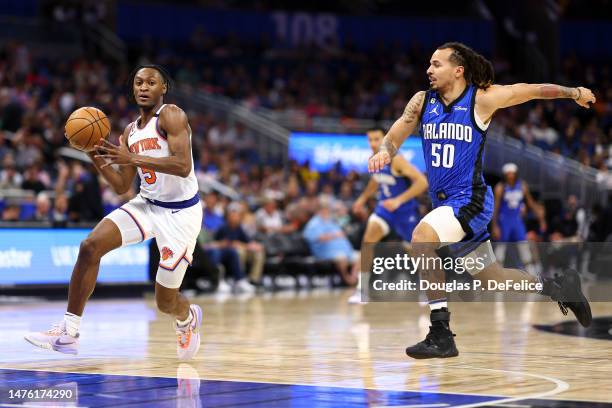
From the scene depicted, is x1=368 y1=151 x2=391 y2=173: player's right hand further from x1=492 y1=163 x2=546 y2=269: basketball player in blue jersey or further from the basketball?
x1=492 y1=163 x2=546 y2=269: basketball player in blue jersey

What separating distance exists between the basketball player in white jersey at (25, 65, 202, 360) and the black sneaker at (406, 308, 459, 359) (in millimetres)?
1635

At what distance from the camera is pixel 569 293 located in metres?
8.34

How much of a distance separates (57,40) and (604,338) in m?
21.6

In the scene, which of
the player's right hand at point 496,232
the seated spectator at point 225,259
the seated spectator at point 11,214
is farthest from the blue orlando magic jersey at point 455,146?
the player's right hand at point 496,232

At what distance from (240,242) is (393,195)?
5.01 metres

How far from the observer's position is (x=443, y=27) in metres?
35.7

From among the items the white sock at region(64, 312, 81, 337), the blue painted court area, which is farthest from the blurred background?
the blue painted court area

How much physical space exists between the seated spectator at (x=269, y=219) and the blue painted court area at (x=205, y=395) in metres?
12.5

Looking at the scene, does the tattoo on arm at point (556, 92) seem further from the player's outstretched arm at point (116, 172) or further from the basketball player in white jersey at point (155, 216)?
the player's outstretched arm at point (116, 172)

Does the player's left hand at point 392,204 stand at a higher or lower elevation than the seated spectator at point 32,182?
lower

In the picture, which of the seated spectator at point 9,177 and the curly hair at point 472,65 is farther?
the seated spectator at point 9,177

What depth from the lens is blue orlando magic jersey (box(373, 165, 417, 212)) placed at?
1383 centimetres

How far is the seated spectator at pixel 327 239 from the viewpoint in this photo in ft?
63.4

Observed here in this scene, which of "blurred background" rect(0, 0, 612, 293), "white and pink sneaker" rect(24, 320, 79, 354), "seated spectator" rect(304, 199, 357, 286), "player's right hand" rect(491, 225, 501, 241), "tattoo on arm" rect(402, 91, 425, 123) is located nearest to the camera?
"white and pink sneaker" rect(24, 320, 79, 354)
